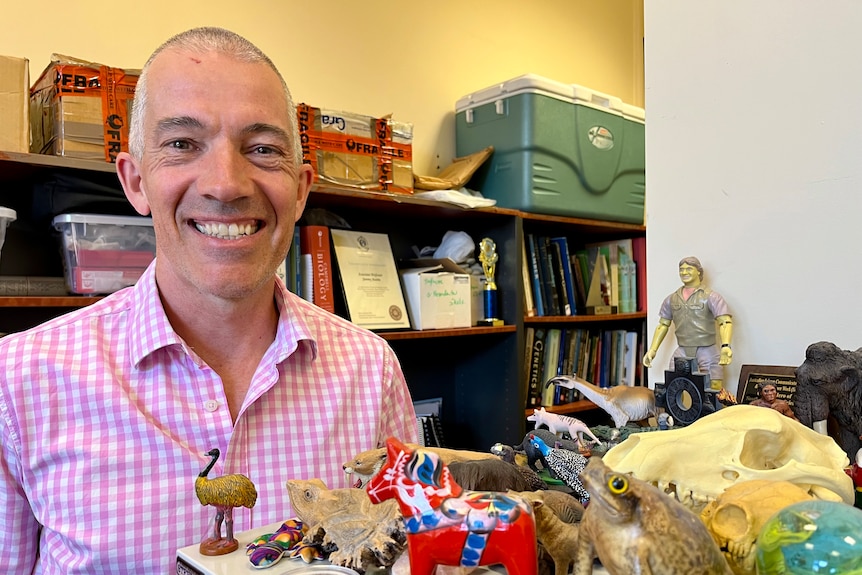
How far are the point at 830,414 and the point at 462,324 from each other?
1321mm

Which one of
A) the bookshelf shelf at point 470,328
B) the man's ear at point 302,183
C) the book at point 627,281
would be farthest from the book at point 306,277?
the book at point 627,281

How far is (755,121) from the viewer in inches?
40.5

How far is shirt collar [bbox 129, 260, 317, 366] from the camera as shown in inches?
34.4

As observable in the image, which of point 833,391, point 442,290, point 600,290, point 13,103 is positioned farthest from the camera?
point 600,290

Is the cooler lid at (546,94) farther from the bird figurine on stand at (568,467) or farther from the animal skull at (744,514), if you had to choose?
the animal skull at (744,514)

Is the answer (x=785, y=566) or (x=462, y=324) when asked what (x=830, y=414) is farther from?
(x=462, y=324)

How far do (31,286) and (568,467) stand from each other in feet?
4.12

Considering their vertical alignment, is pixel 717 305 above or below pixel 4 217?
below

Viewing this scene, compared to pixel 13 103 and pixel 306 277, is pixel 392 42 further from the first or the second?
pixel 13 103

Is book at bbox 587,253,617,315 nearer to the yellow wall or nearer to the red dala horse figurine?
the yellow wall

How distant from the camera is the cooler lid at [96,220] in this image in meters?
1.41

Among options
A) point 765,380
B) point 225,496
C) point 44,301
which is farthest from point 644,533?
point 44,301

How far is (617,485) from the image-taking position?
33cm

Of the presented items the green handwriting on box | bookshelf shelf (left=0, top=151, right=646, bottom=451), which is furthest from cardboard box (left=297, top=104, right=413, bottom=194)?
the green handwriting on box
